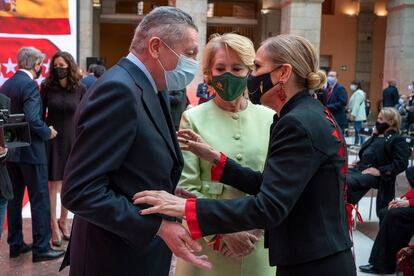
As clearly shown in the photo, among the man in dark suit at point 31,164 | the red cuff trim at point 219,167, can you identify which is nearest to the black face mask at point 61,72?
the man in dark suit at point 31,164

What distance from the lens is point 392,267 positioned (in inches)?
207

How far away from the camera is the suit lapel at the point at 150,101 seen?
1.95 m

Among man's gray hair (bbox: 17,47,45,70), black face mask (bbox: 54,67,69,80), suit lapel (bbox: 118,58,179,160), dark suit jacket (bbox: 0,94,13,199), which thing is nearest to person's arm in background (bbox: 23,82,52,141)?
man's gray hair (bbox: 17,47,45,70)

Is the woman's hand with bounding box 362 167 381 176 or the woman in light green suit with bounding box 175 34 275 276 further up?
the woman in light green suit with bounding box 175 34 275 276

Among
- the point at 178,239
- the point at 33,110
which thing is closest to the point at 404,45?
the point at 33,110

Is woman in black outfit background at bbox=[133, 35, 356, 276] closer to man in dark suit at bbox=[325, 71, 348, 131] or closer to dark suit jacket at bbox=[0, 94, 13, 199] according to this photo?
dark suit jacket at bbox=[0, 94, 13, 199]

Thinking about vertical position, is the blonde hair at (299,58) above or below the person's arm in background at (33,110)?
above

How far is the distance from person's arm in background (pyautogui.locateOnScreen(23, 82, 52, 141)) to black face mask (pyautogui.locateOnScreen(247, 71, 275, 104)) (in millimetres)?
3096

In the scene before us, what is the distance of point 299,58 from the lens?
85.0 inches

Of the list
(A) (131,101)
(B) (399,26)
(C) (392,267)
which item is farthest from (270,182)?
(B) (399,26)

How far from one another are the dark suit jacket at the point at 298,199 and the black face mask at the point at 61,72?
3.74 meters

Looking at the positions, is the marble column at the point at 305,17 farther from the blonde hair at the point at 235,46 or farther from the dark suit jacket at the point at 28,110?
the blonde hair at the point at 235,46

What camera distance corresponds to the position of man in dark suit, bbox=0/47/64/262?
4.97 meters

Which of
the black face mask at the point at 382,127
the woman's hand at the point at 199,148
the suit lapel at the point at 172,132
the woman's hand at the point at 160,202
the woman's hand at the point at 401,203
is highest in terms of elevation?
the suit lapel at the point at 172,132
